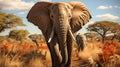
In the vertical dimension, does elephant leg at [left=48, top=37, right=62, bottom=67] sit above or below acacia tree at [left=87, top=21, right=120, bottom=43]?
above

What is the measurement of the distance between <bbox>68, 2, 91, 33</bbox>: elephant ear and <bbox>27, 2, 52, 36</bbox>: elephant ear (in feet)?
0.78

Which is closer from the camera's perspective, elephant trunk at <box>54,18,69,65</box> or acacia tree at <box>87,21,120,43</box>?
elephant trunk at <box>54,18,69,65</box>

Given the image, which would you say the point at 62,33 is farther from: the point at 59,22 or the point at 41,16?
the point at 41,16

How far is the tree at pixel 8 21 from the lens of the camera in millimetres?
9219

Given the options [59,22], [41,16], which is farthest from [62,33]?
[41,16]

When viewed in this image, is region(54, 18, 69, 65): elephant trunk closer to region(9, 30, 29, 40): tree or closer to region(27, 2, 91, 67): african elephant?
region(27, 2, 91, 67): african elephant

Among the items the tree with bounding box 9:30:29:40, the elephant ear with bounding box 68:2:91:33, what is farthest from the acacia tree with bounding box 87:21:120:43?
the elephant ear with bounding box 68:2:91:33

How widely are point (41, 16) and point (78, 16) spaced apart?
370 mm

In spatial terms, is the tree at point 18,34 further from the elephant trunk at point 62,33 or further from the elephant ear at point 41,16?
the elephant trunk at point 62,33

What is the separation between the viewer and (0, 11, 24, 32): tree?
30.2ft

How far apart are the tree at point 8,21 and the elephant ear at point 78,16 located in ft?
20.9

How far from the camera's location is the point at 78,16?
Answer: 2.92 meters

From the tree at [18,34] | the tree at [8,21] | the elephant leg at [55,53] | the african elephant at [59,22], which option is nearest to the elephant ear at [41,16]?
the african elephant at [59,22]

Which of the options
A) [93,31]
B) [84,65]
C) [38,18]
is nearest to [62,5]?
[38,18]
